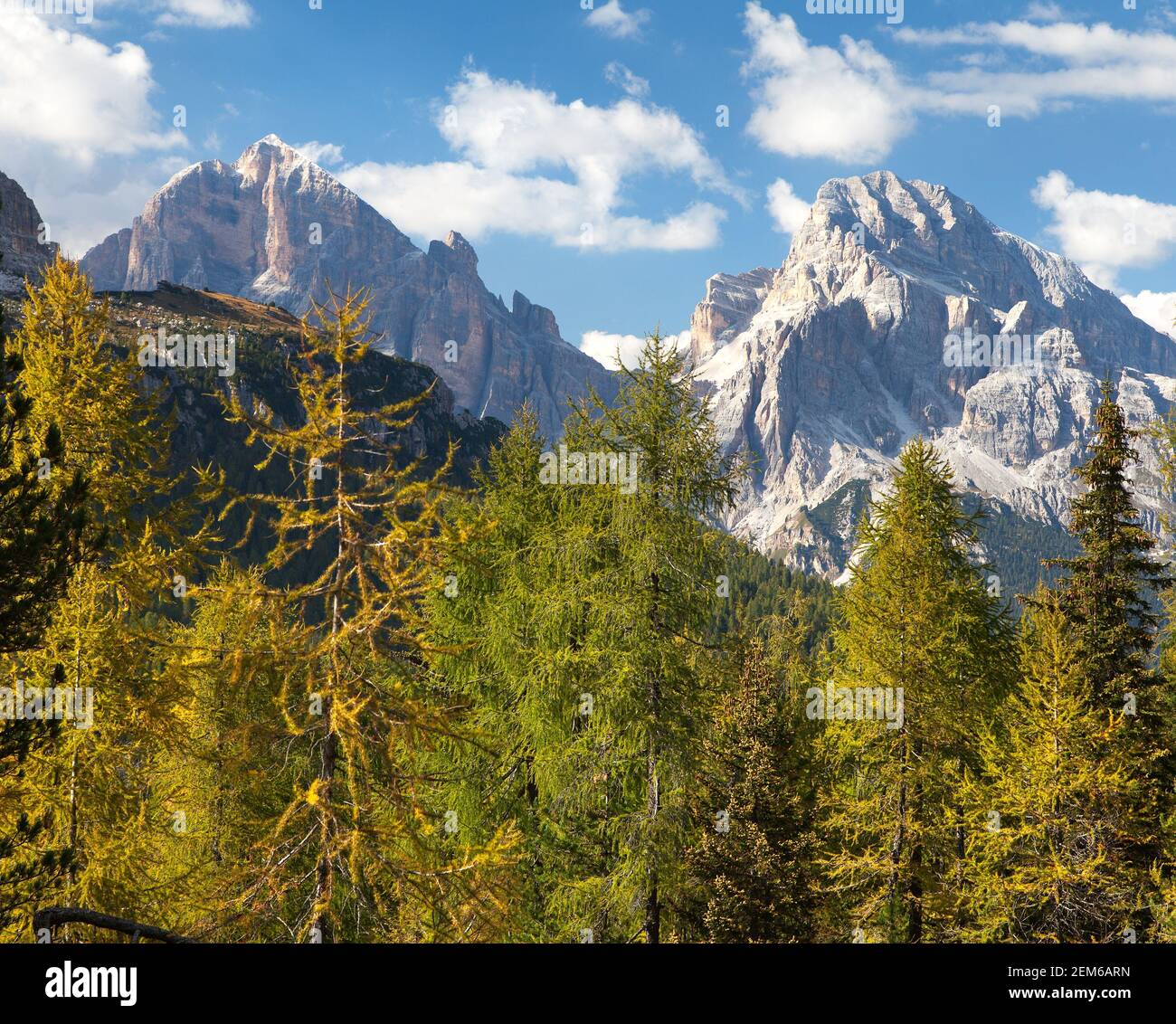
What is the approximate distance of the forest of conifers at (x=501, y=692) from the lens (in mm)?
7992

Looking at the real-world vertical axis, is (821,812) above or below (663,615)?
below

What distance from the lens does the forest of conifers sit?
799 centimetres

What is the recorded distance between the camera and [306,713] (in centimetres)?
832

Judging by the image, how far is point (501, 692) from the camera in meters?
16.6

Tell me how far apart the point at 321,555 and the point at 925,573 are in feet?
431

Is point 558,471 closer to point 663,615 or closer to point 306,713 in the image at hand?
point 663,615

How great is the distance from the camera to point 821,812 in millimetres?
24641
